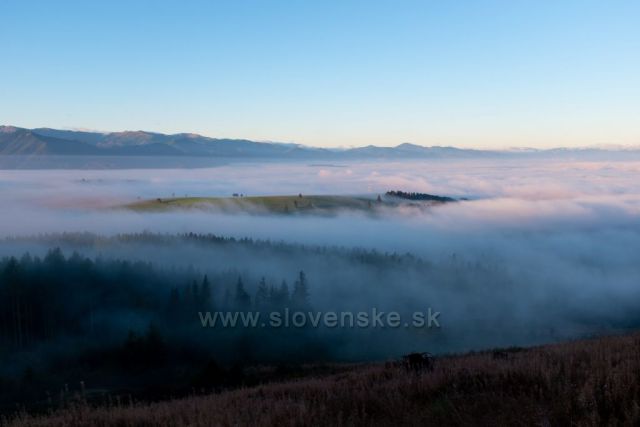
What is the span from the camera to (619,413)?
6.98 meters

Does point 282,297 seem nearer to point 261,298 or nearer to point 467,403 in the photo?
point 261,298

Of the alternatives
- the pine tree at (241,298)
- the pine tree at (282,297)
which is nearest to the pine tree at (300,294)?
the pine tree at (282,297)

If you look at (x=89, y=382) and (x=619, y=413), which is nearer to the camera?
(x=619, y=413)

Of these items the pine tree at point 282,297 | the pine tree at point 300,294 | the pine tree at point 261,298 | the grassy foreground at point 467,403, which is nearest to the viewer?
the grassy foreground at point 467,403

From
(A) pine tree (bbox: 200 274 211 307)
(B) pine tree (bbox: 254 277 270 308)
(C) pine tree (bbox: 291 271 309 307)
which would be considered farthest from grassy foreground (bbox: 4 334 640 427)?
(C) pine tree (bbox: 291 271 309 307)

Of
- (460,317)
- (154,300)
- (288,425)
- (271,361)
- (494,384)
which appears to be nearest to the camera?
(288,425)

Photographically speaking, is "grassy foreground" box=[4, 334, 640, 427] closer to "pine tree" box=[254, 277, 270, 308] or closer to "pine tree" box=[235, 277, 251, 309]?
"pine tree" box=[254, 277, 270, 308]

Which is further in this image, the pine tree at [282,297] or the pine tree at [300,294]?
the pine tree at [300,294]

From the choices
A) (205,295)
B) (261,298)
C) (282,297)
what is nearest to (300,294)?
(282,297)

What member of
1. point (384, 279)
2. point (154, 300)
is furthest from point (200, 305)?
point (384, 279)

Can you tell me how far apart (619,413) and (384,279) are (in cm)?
18292

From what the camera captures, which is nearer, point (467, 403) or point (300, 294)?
point (467, 403)

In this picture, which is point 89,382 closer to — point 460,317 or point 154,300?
point 154,300

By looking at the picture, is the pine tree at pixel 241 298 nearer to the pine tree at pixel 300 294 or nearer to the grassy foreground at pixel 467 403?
the pine tree at pixel 300 294
